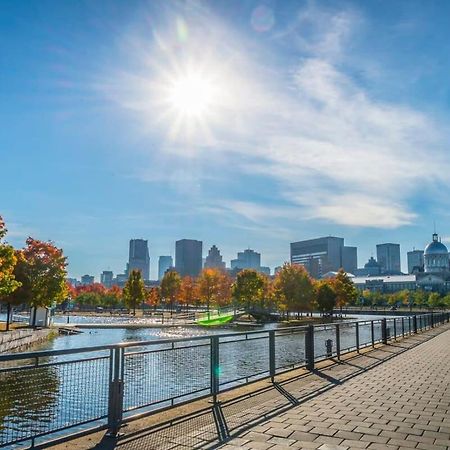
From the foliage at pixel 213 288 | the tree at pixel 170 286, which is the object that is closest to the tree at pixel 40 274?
the foliage at pixel 213 288

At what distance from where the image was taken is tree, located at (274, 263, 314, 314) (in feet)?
240

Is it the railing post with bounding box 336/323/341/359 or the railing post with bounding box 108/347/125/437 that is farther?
the railing post with bounding box 336/323/341/359

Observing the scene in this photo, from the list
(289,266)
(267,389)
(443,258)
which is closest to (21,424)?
(267,389)

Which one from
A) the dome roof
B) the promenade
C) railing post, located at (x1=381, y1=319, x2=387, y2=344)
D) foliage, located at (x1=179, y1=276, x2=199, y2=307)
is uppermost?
the dome roof

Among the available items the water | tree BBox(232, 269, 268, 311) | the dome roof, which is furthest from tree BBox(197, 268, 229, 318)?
the dome roof

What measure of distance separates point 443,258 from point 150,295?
12052 cm

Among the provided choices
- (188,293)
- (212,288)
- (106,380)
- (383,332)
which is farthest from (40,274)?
(188,293)

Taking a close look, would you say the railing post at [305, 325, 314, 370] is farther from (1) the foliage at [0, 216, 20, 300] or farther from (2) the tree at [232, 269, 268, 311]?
(2) the tree at [232, 269, 268, 311]

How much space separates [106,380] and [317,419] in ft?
10.8

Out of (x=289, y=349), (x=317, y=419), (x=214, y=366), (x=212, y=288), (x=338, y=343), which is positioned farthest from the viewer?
(x=212, y=288)

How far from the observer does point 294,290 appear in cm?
7356

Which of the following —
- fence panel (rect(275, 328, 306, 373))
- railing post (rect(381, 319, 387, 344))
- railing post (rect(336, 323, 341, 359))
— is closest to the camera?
fence panel (rect(275, 328, 306, 373))

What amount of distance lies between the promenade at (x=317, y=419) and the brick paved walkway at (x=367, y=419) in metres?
0.01

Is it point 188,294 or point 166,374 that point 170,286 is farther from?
point 166,374
